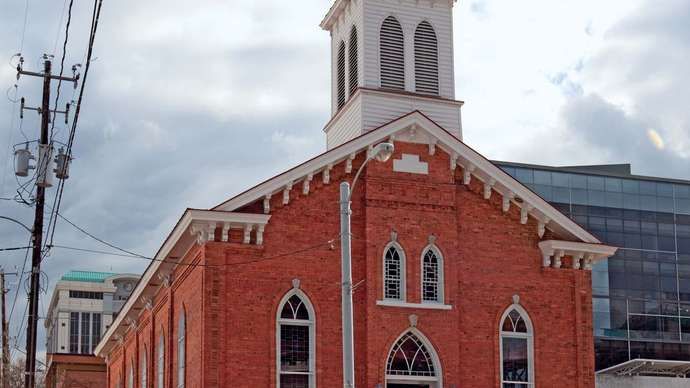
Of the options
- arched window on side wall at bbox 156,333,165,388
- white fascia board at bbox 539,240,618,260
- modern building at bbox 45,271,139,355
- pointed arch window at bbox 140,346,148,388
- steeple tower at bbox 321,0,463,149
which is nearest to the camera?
white fascia board at bbox 539,240,618,260

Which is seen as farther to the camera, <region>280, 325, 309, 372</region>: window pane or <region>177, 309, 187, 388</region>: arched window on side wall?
<region>177, 309, 187, 388</region>: arched window on side wall

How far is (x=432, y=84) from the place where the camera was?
1591 inches

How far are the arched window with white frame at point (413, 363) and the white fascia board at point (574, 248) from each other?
462cm

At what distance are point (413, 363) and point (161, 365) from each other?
9181 millimetres

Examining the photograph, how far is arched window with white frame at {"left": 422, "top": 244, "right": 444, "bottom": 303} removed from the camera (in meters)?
36.0

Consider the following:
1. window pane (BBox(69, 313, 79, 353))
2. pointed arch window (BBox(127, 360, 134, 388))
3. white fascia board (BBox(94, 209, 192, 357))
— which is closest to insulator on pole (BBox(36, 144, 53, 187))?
white fascia board (BBox(94, 209, 192, 357))

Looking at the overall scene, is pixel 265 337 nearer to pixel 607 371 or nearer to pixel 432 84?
pixel 432 84

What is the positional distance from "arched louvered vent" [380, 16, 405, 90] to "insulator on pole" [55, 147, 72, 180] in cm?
1059

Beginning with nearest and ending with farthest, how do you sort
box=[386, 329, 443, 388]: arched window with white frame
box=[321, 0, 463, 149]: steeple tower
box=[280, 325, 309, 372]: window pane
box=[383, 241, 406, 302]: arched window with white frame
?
box=[280, 325, 309, 372]: window pane
box=[386, 329, 443, 388]: arched window with white frame
box=[383, 241, 406, 302]: arched window with white frame
box=[321, 0, 463, 149]: steeple tower

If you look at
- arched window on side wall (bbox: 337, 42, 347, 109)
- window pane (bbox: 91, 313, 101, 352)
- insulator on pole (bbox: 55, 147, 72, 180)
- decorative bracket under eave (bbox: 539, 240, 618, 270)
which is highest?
arched window on side wall (bbox: 337, 42, 347, 109)

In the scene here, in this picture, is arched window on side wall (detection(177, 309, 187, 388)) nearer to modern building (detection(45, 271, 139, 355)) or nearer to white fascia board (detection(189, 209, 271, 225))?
white fascia board (detection(189, 209, 271, 225))

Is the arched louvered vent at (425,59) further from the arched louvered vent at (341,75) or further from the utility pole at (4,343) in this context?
the utility pole at (4,343)

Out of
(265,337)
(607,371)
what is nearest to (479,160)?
(265,337)

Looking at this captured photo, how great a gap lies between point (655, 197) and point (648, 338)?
33.0ft
